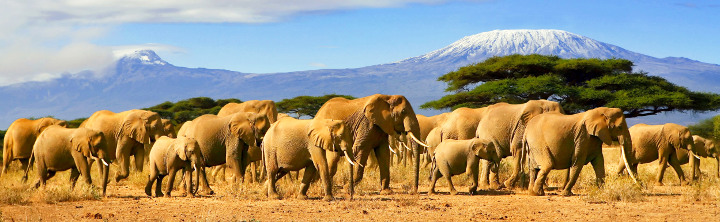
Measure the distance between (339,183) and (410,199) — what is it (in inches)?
164

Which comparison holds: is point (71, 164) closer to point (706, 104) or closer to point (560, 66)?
point (560, 66)

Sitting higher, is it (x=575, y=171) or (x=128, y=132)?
(x=128, y=132)

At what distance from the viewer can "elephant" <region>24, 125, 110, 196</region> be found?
1598 centimetres

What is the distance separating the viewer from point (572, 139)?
51.2 feet

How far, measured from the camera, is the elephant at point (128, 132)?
19.5 m

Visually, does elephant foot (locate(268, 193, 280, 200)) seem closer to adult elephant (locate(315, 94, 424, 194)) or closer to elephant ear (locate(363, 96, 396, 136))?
adult elephant (locate(315, 94, 424, 194))

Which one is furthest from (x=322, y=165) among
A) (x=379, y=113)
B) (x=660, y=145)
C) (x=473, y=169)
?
(x=660, y=145)

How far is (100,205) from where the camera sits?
14.5 m

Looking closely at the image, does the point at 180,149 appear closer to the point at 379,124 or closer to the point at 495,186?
the point at 379,124

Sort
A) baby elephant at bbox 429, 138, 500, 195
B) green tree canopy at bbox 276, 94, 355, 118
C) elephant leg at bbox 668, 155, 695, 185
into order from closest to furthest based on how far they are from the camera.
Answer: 1. baby elephant at bbox 429, 138, 500, 195
2. elephant leg at bbox 668, 155, 695, 185
3. green tree canopy at bbox 276, 94, 355, 118

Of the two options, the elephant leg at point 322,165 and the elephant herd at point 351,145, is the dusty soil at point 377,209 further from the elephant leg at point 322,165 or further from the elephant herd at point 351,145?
the elephant herd at point 351,145

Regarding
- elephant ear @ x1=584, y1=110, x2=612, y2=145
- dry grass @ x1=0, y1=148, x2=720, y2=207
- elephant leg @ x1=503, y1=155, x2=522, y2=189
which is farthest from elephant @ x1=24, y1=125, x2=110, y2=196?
elephant ear @ x1=584, y1=110, x2=612, y2=145

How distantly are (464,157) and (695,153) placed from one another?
21.7ft

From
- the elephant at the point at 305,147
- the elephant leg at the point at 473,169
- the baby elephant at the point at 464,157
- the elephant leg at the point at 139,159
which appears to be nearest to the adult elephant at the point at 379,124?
the baby elephant at the point at 464,157
